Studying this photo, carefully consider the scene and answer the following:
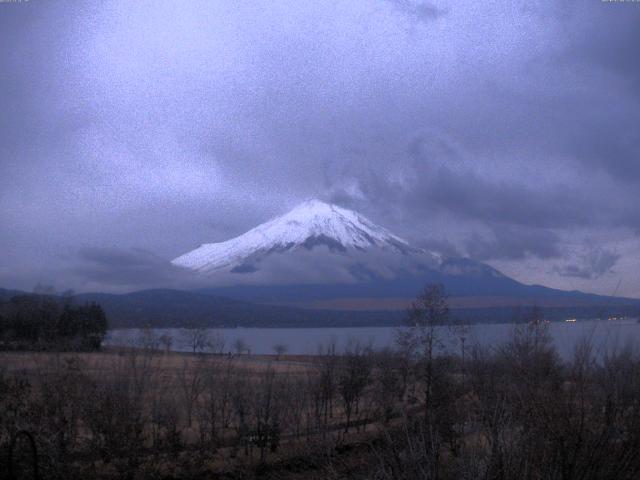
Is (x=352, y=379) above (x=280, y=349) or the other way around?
above

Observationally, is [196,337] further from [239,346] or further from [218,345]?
[239,346]

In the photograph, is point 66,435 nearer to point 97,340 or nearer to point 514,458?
point 514,458

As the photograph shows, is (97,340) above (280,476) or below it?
above

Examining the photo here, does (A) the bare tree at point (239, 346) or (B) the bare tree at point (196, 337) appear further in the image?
(B) the bare tree at point (196, 337)

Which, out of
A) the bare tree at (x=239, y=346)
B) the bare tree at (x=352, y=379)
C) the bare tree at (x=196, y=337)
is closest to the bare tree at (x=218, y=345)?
the bare tree at (x=196, y=337)

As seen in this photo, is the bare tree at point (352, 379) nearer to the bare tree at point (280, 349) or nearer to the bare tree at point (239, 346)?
the bare tree at point (239, 346)

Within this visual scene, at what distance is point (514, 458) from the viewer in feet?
21.0

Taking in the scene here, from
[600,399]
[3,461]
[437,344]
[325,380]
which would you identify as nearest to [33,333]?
[325,380]

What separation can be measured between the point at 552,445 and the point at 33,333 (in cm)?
3718

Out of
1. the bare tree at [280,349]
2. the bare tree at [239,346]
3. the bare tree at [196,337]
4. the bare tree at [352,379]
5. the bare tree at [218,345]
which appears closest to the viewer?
the bare tree at [352,379]

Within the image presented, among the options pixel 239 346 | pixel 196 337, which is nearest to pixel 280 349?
pixel 196 337

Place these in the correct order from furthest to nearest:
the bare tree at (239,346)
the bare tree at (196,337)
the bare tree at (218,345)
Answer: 1. the bare tree at (196,337)
2. the bare tree at (239,346)
3. the bare tree at (218,345)

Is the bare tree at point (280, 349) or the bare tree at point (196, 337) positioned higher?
the bare tree at point (196, 337)

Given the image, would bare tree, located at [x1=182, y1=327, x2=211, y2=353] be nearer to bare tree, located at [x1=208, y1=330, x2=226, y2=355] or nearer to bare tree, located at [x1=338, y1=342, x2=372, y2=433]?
bare tree, located at [x1=208, y1=330, x2=226, y2=355]
